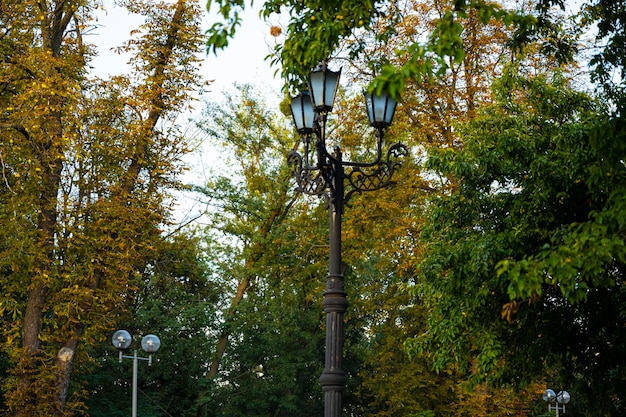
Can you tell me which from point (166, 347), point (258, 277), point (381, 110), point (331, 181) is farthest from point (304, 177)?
point (258, 277)

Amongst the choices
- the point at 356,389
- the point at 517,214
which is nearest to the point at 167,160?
the point at 517,214

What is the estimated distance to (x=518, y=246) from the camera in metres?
13.2

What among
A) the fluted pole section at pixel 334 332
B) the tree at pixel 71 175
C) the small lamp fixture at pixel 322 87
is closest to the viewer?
the fluted pole section at pixel 334 332

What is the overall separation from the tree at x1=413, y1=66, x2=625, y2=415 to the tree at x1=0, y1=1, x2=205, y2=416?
6925 millimetres

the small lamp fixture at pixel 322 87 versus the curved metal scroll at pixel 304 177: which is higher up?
the small lamp fixture at pixel 322 87

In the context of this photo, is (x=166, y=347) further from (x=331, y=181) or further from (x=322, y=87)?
(x=322, y=87)

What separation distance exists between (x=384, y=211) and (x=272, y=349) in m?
7.55

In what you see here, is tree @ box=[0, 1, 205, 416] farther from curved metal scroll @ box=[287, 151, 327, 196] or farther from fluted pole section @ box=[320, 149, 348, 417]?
fluted pole section @ box=[320, 149, 348, 417]

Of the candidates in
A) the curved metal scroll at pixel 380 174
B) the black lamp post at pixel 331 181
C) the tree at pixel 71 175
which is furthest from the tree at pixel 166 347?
the black lamp post at pixel 331 181

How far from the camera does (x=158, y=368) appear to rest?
2755cm

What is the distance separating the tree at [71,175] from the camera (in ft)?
56.9

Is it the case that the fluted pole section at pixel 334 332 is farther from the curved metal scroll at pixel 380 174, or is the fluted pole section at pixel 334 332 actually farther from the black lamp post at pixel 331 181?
the curved metal scroll at pixel 380 174

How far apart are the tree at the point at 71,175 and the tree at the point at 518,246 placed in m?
6.92

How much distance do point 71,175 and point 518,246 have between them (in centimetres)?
1005
